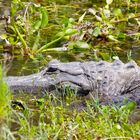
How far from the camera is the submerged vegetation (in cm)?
482

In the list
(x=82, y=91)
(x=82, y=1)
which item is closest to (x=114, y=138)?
(x=82, y=91)

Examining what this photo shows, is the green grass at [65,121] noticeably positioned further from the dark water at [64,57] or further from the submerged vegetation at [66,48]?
the dark water at [64,57]

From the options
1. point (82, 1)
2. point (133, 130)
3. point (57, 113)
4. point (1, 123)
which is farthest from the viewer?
point (82, 1)

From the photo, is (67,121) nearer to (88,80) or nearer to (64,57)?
(88,80)

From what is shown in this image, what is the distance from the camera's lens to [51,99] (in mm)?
5898

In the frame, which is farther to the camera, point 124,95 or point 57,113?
point 124,95

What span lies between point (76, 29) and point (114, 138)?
10.4 ft


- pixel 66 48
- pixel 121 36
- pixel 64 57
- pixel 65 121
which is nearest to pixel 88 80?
pixel 65 121

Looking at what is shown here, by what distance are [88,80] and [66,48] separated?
1423 mm

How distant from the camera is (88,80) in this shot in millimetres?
6188

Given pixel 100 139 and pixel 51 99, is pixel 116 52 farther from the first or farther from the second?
pixel 100 139

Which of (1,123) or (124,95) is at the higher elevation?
(1,123)

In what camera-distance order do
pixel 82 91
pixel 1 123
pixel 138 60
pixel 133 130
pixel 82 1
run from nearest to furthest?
pixel 1 123 < pixel 133 130 < pixel 82 91 < pixel 138 60 < pixel 82 1

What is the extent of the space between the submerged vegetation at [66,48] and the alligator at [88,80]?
14 cm
